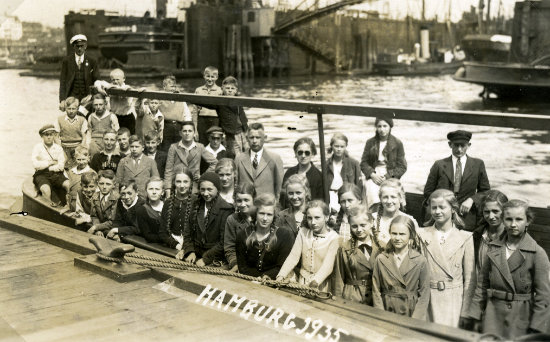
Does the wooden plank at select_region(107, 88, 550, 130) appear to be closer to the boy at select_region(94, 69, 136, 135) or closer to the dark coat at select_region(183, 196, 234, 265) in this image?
the dark coat at select_region(183, 196, 234, 265)

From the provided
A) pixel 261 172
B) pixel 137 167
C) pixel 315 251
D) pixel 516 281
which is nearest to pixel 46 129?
pixel 137 167

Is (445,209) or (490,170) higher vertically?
(445,209)

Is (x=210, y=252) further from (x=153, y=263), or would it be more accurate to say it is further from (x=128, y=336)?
(x=128, y=336)

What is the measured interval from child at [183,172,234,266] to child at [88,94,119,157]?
9.34 feet

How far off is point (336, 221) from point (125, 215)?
181 centimetres

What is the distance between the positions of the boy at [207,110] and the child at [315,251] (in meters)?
3.67

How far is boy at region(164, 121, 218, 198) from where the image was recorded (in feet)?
20.8

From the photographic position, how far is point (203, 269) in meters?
4.04

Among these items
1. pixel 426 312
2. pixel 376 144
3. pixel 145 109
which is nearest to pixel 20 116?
pixel 145 109

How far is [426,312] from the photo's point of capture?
3.83 meters

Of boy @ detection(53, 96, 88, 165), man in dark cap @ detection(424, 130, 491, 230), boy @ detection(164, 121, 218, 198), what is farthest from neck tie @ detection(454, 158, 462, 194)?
boy @ detection(53, 96, 88, 165)

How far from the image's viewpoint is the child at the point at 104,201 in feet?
20.1

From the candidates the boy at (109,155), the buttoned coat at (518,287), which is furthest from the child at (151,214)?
the buttoned coat at (518,287)

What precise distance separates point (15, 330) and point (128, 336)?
1.86 feet
